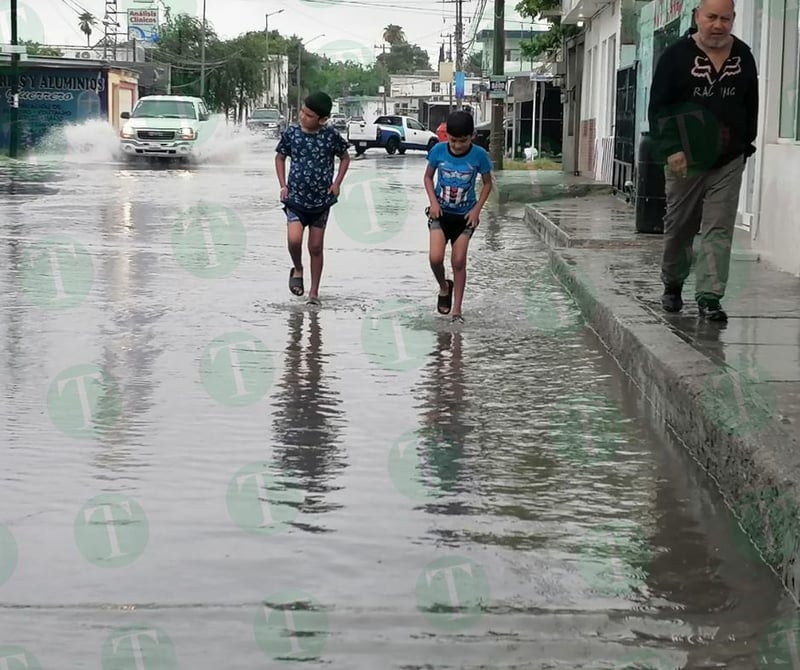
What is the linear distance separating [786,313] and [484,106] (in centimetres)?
7122

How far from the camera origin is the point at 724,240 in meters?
8.04

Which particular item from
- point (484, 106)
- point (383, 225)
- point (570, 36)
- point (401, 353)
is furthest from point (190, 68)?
point (401, 353)

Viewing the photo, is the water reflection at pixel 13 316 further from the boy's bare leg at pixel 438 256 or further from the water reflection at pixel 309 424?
the boy's bare leg at pixel 438 256

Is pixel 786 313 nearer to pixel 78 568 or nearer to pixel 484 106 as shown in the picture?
pixel 78 568

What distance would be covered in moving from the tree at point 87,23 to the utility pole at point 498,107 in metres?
80.9

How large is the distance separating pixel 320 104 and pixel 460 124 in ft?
4.96

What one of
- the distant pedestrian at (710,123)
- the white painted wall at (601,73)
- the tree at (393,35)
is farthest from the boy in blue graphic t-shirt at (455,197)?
the tree at (393,35)

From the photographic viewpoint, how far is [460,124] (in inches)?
370

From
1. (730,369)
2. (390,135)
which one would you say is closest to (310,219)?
(730,369)

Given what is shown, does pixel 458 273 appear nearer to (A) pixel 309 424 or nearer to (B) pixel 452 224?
(B) pixel 452 224

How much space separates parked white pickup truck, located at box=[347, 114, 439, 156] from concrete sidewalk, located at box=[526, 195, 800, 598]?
4555cm

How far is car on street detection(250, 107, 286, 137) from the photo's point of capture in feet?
213

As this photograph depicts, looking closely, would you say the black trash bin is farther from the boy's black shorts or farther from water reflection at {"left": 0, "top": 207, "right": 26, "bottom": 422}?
water reflection at {"left": 0, "top": 207, "right": 26, "bottom": 422}

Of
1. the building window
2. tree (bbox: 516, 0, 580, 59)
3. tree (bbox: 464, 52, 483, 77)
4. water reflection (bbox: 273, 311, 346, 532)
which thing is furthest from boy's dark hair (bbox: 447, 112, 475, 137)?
tree (bbox: 464, 52, 483, 77)
